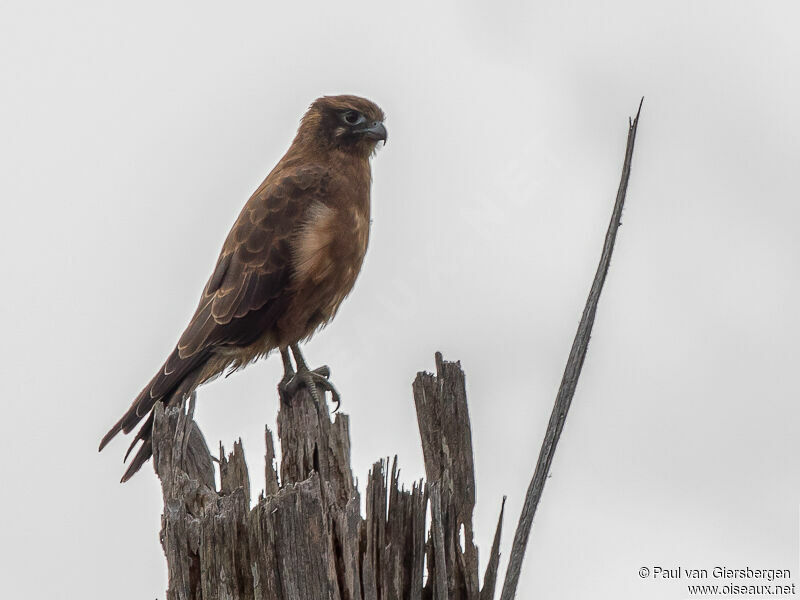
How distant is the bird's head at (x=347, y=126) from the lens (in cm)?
788

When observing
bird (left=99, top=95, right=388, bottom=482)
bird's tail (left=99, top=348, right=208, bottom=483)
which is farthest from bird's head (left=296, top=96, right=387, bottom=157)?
bird's tail (left=99, top=348, right=208, bottom=483)

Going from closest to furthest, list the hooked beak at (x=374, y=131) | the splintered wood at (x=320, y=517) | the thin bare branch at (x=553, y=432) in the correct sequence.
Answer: the splintered wood at (x=320, y=517), the thin bare branch at (x=553, y=432), the hooked beak at (x=374, y=131)

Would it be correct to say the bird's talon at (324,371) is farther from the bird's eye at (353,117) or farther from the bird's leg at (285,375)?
the bird's eye at (353,117)

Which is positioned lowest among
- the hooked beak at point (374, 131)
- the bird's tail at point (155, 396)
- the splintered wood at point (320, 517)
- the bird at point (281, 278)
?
the splintered wood at point (320, 517)

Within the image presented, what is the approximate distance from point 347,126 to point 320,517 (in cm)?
410

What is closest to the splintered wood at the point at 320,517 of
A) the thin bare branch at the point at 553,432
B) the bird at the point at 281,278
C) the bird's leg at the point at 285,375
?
the thin bare branch at the point at 553,432

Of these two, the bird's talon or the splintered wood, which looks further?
the bird's talon

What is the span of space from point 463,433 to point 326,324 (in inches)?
93.2

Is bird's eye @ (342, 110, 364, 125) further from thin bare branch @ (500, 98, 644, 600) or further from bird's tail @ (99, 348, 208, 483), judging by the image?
thin bare branch @ (500, 98, 644, 600)

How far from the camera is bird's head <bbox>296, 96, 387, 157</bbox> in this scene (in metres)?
7.88

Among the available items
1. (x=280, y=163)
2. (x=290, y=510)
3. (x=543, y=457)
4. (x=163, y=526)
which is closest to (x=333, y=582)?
(x=290, y=510)

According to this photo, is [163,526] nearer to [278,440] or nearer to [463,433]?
[278,440]

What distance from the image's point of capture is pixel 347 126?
25.9ft

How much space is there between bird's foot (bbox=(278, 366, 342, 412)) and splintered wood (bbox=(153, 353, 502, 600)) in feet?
1.95
